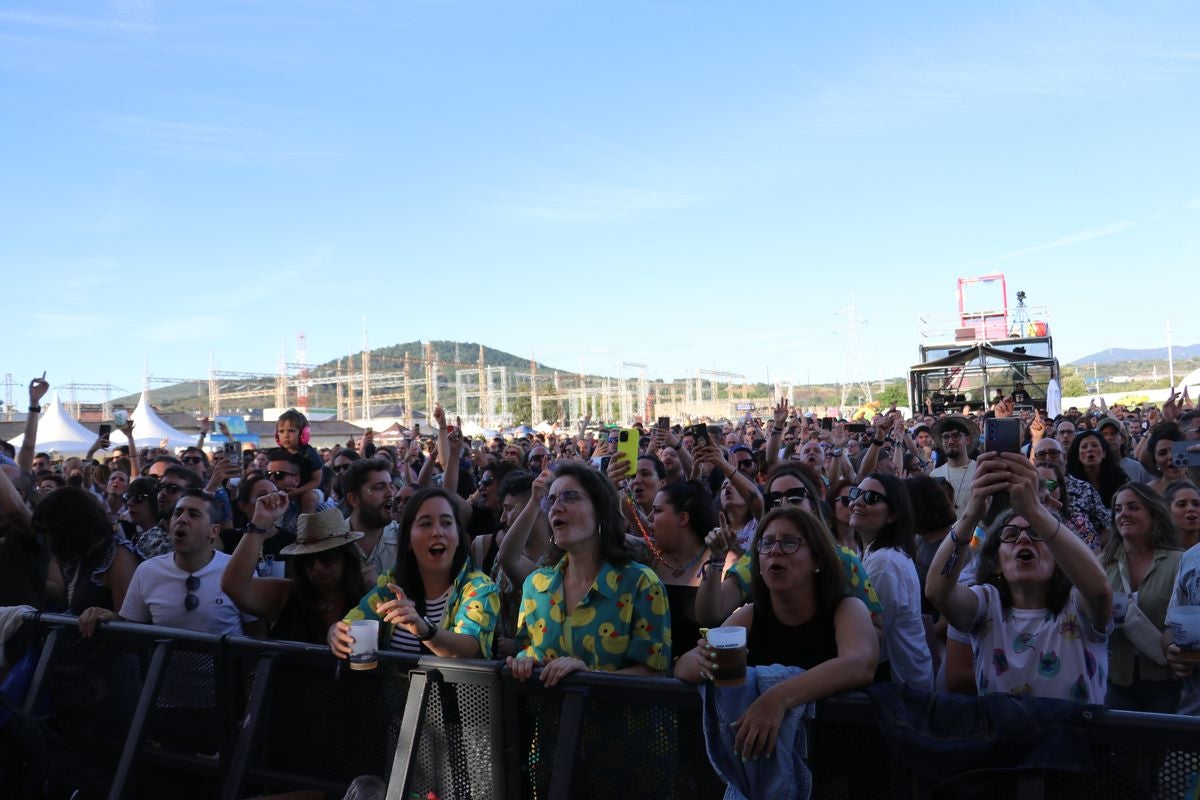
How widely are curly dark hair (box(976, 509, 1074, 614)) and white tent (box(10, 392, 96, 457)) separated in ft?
92.8

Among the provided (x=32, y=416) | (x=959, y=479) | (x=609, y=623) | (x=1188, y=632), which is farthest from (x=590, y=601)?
(x=32, y=416)

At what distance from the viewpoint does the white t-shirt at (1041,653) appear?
10.4 feet

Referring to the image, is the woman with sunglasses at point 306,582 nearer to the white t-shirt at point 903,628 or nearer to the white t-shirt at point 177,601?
the white t-shirt at point 177,601

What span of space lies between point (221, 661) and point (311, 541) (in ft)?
2.01

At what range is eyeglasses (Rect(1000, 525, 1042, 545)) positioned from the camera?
3301mm

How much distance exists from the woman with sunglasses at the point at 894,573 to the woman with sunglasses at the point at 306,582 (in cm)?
226

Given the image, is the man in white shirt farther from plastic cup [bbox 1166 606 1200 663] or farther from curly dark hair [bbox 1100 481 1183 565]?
plastic cup [bbox 1166 606 1200 663]

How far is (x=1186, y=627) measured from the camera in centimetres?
271

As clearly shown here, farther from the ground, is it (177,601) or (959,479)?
(959,479)

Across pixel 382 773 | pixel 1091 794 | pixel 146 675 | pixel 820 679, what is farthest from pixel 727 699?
pixel 146 675

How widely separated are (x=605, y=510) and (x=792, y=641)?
2.90ft

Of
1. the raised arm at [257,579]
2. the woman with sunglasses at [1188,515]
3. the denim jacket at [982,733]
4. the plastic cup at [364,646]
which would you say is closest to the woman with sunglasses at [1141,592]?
the woman with sunglasses at [1188,515]

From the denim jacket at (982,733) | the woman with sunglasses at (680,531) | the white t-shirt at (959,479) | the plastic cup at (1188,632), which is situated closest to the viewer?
the denim jacket at (982,733)

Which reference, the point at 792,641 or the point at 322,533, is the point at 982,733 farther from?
the point at 322,533
